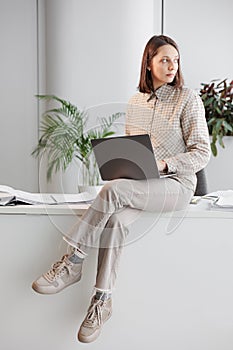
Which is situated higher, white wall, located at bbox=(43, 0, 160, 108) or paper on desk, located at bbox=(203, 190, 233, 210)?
white wall, located at bbox=(43, 0, 160, 108)

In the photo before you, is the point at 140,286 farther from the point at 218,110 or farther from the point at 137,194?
the point at 218,110

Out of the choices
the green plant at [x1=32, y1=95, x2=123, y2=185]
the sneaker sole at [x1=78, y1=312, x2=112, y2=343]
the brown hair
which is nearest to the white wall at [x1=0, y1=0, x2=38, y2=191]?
the green plant at [x1=32, y1=95, x2=123, y2=185]

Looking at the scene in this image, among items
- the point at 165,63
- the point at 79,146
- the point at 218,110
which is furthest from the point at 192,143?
the point at 218,110

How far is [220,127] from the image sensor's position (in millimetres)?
4152

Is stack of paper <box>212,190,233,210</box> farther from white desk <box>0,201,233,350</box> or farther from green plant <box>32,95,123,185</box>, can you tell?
green plant <box>32,95,123,185</box>

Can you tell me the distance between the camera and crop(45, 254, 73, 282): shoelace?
7.30 feet

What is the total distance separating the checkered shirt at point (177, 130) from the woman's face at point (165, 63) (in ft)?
0.21

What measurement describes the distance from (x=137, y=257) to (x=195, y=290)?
246mm

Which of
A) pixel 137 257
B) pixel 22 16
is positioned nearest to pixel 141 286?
pixel 137 257

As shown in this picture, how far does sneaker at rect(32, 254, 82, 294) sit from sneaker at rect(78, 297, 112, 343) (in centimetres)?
11

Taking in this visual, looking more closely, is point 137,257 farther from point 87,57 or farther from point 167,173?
point 87,57

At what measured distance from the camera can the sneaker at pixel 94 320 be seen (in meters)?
2.16

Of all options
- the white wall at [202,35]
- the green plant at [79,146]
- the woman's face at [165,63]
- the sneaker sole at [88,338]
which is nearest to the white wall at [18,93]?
the white wall at [202,35]

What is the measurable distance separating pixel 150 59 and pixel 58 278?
1.00 metres
